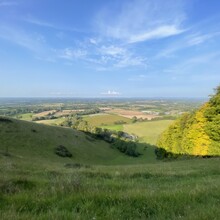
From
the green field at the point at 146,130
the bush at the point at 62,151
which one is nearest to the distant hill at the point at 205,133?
the bush at the point at 62,151

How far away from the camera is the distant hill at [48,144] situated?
55.3 meters

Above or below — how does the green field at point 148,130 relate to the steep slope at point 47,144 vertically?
below

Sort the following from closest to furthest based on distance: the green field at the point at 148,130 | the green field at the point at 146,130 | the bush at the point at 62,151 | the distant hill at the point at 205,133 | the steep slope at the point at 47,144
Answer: the distant hill at the point at 205,133
the steep slope at the point at 47,144
the bush at the point at 62,151
the green field at the point at 146,130
the green field at the point at 148,130

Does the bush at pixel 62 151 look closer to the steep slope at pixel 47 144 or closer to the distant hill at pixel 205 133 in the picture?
the steep slope at pixel 47 144

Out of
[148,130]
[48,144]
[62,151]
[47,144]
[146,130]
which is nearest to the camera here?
[62,151]

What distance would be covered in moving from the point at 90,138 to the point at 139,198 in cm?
8521

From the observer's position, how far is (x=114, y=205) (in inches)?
226

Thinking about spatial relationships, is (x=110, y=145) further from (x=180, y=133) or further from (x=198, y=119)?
(x=198, y=119)

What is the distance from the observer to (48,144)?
2554 inches

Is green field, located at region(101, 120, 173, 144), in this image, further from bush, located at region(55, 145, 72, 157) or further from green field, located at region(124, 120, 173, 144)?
bush, located at region(55, 145, 72, 157)

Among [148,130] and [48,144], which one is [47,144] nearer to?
[48,144]

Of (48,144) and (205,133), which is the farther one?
(48,144)

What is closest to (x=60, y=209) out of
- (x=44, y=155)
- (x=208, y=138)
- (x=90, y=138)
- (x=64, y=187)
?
(x=64, y=187)

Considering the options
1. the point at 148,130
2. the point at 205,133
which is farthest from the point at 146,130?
the point at 205,133
